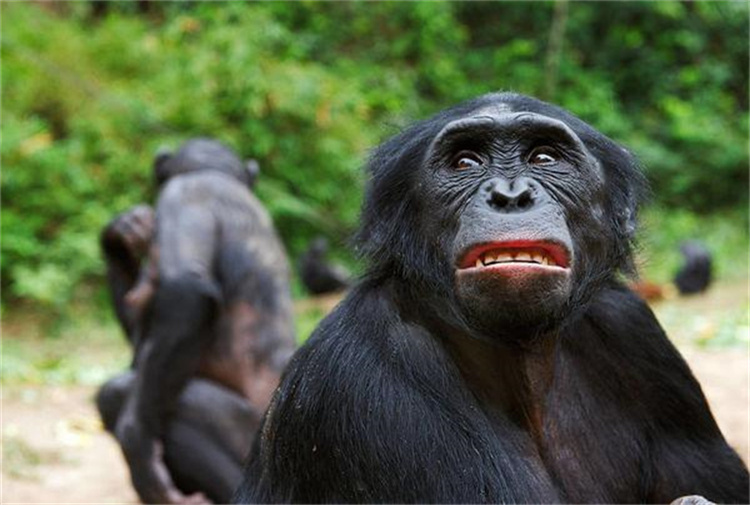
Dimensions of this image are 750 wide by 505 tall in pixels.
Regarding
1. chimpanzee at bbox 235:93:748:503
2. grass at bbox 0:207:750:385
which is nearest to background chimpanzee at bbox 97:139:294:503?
grass at bbox 0:207:750:385

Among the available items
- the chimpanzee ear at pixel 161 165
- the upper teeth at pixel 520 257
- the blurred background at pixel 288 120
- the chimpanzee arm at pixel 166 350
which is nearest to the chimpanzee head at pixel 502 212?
the upper teeth at pixel 520 257

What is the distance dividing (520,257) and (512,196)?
0.15 meters

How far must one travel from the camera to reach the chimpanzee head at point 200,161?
269 inches

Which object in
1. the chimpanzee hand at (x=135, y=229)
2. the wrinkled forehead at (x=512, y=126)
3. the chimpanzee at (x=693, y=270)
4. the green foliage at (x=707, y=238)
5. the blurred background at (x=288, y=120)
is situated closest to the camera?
the wrinkled forehead at (x=512, y=126)

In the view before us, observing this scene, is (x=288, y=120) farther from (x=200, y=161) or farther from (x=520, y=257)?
(x=520, y=257)

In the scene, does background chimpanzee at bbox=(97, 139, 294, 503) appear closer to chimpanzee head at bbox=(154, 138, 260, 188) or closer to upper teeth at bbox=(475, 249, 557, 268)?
chimpanzee head at bbox=(154, 138, 260, 188)

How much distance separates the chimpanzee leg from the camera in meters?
5.88

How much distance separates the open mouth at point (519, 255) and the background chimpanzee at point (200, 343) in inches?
132

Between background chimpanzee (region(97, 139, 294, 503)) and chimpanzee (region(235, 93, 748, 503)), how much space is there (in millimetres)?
2427

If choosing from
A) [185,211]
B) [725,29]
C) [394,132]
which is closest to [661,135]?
[725,29]

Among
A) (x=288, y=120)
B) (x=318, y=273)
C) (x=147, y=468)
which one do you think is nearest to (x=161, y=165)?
(x=147, y=468)

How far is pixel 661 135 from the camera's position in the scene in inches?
701

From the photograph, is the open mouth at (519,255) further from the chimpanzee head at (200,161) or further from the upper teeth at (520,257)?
the chimpanzee head at (200,161)

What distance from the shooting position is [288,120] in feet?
46.5
